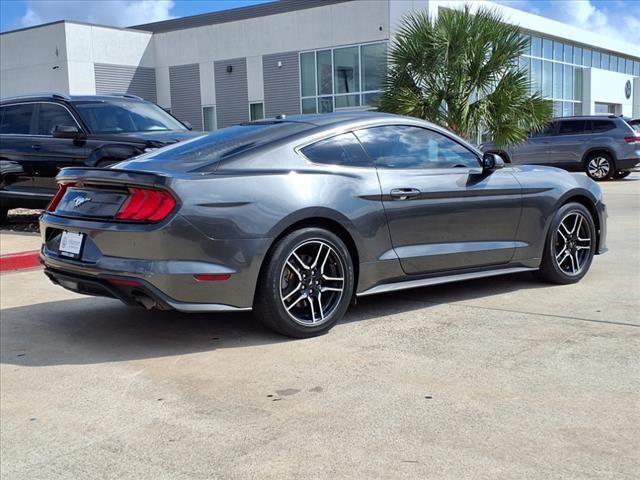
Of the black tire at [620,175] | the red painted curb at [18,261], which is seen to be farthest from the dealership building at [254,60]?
the red painted curb at [18,261]

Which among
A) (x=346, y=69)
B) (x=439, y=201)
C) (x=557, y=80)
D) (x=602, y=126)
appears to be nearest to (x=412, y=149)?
(x=439, y=201)

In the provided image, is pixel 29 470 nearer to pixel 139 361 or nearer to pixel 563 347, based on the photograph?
pixel 139 361

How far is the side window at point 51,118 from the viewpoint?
9664 millimetres

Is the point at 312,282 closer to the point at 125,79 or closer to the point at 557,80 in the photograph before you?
the point at 125,79

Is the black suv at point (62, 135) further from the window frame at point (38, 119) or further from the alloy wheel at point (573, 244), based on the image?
the alloy wheel at point (573, 244)

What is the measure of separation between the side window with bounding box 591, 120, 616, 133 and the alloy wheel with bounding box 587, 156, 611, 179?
2.38 ft

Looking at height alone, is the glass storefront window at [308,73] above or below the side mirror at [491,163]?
above

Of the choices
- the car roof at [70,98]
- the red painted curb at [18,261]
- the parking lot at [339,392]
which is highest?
the car roof at [70,98]

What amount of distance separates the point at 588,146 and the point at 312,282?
16.3m

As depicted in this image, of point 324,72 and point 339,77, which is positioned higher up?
point 324,72

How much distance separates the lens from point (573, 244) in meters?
6.21

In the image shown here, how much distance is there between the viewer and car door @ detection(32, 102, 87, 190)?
9406 mm

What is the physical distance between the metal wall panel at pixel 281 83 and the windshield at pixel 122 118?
21.3 metres

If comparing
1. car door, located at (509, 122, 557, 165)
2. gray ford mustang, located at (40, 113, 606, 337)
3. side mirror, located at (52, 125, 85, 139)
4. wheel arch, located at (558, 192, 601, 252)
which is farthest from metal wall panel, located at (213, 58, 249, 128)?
gray ford mustang, located at (40, 113, 606, 337)
